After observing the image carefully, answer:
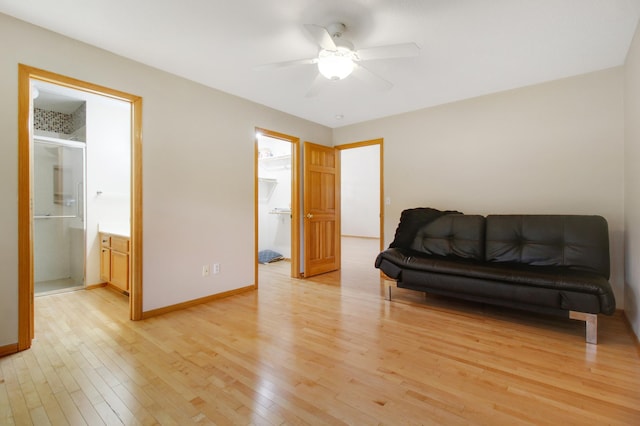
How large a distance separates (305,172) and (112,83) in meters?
2.41

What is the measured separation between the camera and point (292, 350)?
6.97 ft

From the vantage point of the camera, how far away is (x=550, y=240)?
2.75 m

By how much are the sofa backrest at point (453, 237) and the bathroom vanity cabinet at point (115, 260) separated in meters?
3.25

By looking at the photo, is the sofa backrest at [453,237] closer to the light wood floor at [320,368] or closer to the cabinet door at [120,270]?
the light wood floor at [320,368]

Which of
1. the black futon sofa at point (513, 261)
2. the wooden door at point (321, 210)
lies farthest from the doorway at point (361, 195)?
the black futon sofa at point (513, 261)

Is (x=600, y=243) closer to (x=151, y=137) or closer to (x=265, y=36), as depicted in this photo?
(x=265, y=36)

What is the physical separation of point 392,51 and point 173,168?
88.9 inches

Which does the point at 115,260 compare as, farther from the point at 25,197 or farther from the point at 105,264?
the point at 25,197

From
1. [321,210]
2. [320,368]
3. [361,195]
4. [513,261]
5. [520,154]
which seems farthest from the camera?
[361,195]

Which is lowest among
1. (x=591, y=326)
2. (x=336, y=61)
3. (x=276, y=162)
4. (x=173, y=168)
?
(x=591, y=326)

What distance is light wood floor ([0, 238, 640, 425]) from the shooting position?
4.85 ft

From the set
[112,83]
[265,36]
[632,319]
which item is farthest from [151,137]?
[632,319]

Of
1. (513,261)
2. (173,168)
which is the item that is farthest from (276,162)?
(513,261)

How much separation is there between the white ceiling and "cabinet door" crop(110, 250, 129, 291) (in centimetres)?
208
